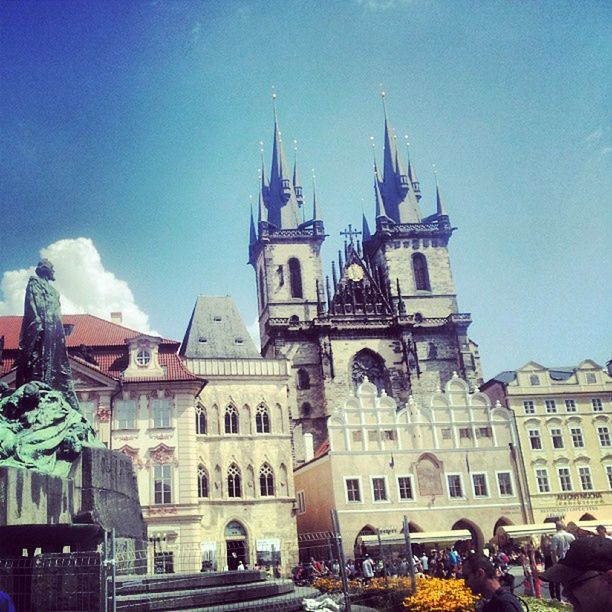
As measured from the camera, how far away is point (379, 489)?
37.6m

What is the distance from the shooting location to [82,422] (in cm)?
1052

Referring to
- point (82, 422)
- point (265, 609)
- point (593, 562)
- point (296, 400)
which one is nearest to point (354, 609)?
point (265, 609)

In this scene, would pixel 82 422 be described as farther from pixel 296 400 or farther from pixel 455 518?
pixel 296 400

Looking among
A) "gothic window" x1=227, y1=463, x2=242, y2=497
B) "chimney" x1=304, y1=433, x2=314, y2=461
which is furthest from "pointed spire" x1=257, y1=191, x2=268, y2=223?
"gothic window" x1=227, y1=463, x2=242, y2=497

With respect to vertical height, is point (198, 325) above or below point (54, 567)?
above

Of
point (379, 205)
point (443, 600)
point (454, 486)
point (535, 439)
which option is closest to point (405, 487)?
point (454, 486)

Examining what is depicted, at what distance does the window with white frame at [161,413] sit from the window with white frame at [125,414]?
0.94m

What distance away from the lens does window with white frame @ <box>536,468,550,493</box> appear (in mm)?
40344

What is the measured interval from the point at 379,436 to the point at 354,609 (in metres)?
27.0

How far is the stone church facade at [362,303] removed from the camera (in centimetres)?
5234

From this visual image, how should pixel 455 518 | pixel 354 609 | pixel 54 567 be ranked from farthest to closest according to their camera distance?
pixel 455 518
pixel 354 609
pixel 54 567

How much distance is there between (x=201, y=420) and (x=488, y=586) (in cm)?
3356

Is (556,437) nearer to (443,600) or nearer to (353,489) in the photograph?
(353,489)

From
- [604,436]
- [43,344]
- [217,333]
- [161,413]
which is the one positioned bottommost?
[43,344]
